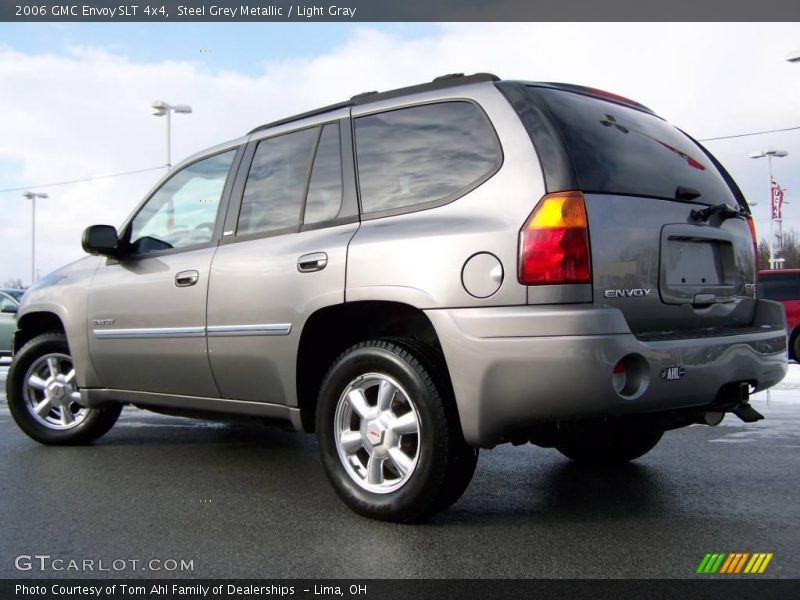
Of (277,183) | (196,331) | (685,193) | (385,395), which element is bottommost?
(385,395)

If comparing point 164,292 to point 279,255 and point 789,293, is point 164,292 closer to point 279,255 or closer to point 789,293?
point 279,255

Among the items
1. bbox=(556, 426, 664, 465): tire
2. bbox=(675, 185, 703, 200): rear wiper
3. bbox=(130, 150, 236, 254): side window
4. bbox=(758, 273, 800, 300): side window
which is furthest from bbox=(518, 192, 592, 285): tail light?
bbox=(758, 273, 800, 300): side window

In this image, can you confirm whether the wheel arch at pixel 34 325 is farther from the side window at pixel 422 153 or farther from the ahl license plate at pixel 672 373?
the ahl license plate at pixel 672 373

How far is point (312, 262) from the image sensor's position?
3.74 m

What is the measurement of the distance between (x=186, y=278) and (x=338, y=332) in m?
1.07

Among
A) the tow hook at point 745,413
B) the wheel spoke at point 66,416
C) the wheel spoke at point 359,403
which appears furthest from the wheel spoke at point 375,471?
the wheel spoke at point 66,416

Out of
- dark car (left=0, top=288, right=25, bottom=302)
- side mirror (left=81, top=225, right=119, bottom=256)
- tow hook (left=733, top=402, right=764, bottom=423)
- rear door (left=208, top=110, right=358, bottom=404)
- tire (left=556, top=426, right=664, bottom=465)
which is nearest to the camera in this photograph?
tow hook (left=733, top=402, right=764, bottom=423)

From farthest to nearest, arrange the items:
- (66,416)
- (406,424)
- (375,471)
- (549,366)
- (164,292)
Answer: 1. (66,416)
2. (164,292)
3. (375,471)
4. (406,424)
5. (549,366)

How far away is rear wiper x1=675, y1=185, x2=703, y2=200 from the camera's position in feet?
11.8

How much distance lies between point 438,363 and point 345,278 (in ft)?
1.89

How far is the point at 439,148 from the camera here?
3.54 m

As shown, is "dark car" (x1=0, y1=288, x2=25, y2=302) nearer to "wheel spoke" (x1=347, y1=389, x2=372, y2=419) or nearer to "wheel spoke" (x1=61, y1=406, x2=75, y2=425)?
"wheel spoke" (x1=61, y1=406, x2=75, y2=425)

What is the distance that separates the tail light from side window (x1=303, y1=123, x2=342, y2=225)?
1096mm
